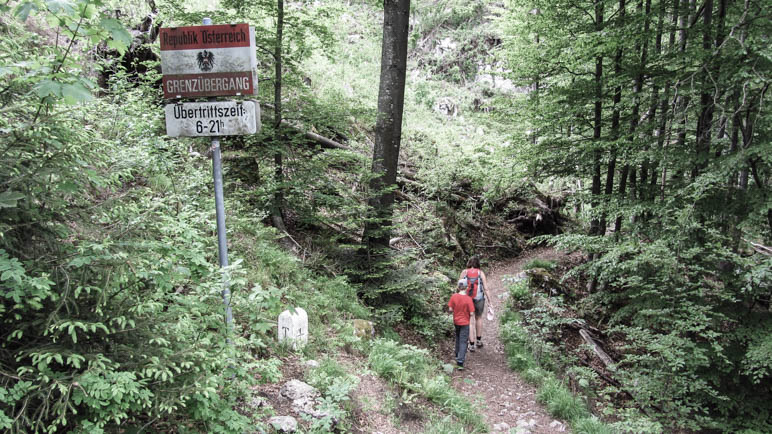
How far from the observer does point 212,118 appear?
11.4 ft

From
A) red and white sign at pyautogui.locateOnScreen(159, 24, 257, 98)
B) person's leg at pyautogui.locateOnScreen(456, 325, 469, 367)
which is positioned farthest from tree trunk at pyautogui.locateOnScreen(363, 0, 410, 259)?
red and white sign at pyautogui.locateOnScreen(159, 24, 257, 98)

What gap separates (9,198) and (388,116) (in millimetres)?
6451

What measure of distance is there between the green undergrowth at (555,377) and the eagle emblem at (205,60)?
626 cm

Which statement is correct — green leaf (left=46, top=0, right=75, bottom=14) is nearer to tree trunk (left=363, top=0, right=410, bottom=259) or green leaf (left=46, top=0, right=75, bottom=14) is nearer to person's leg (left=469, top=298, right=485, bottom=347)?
tree trunk (left=363, top=0, right=410, bottom=259)

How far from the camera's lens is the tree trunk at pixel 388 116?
784 centimetres

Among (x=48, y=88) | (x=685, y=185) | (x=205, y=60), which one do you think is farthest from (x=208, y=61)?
(x=685, y=185)

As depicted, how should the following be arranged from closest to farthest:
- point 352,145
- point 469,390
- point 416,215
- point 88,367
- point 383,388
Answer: point 88,367 → point 383,388 → point 469,390 → point 352,145 → point 416,215

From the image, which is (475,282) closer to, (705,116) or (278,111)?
(278,111)

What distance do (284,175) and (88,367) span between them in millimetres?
5649

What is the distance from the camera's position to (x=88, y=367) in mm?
2338

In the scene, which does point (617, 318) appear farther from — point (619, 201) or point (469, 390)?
point (469, 390)

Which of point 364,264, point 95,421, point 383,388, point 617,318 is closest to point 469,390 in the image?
point 383,388

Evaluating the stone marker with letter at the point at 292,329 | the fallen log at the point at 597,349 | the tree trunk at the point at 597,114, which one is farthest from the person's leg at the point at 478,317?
the stone marker with letter at the point at 292,329

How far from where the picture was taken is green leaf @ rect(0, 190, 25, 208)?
2.23m
